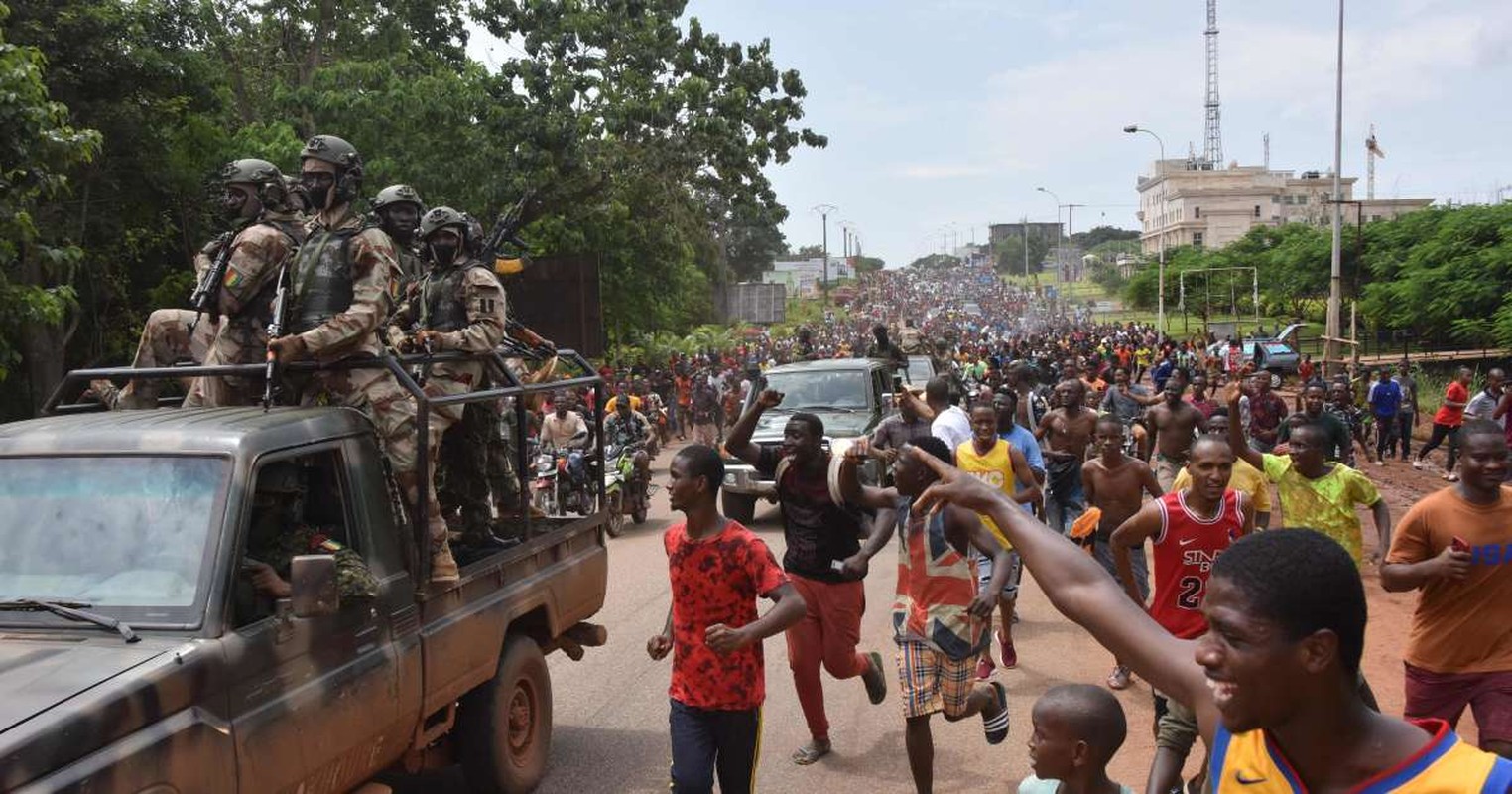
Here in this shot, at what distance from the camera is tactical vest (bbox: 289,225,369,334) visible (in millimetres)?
5422

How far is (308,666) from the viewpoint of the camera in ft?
13.0

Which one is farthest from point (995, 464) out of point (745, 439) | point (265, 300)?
point (265, 300)

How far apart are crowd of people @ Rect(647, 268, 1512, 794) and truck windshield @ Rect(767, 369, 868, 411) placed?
475cm

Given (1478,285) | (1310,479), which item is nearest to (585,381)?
(1310,479)

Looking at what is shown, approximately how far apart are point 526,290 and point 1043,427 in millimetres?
12810

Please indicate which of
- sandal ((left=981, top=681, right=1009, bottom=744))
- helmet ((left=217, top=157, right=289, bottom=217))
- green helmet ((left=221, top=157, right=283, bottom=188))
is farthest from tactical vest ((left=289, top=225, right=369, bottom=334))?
sandal ((left=981, top=681, right=1009, bottom=744))

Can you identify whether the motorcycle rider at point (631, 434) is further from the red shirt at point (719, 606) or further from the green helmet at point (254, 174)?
the red shirt at point (719, 606)

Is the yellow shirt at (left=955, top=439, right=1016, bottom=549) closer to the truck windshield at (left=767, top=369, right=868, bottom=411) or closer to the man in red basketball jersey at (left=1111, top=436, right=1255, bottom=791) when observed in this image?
the man in red basketball jersey at (left=1111, top=436, right=1255, bottom=791)

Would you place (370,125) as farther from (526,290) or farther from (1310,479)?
(1310,479)

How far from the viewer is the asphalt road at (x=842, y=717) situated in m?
5.94

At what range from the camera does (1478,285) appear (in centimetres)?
2892

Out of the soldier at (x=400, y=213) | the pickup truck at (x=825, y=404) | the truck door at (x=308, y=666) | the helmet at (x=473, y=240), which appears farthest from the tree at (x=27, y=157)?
the truck door at (x=308, y=666)

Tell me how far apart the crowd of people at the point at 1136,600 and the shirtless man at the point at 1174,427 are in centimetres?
2

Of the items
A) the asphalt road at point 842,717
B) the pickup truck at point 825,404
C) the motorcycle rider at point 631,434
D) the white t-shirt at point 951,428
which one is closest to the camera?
the asphalt road at point 842,717
